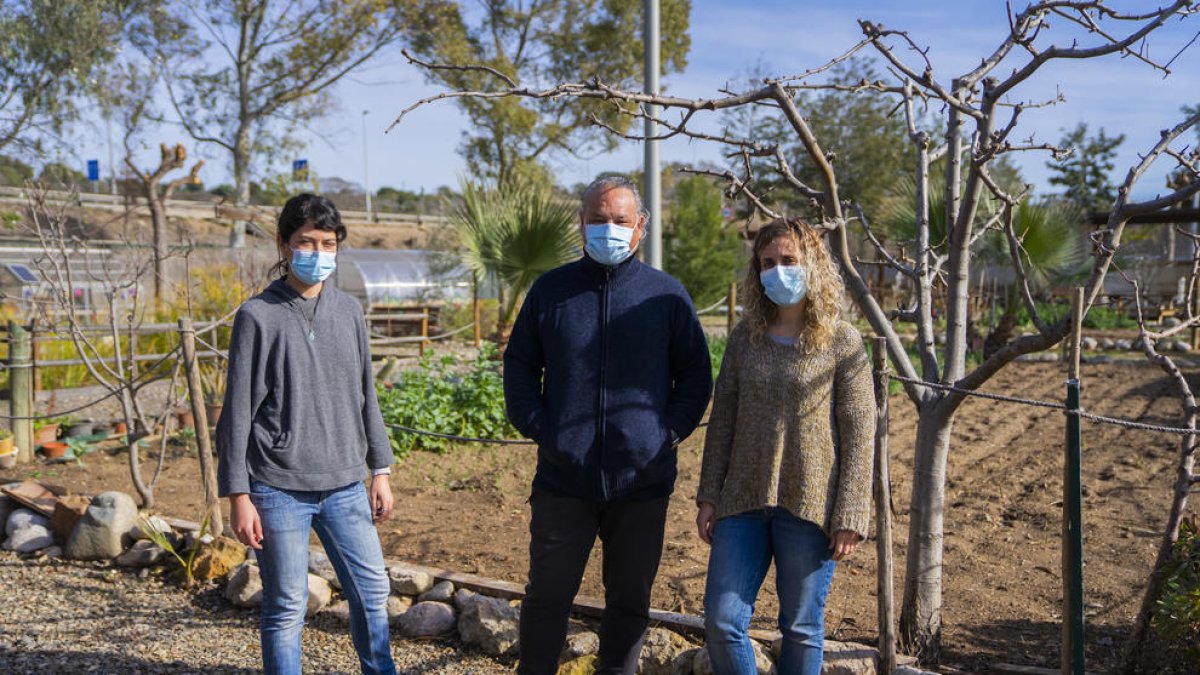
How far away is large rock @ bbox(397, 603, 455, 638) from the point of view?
3816 mm

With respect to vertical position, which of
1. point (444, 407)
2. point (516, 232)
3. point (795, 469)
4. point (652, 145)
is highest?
point (652, 145)

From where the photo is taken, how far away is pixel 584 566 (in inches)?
106

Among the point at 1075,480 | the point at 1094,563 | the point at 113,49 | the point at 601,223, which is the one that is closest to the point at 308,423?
the point at 601,223

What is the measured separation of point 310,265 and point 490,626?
1.60m

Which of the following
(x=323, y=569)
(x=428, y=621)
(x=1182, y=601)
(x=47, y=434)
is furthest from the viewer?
(x=47, y=434)

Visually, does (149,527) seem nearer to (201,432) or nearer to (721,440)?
(201,432)

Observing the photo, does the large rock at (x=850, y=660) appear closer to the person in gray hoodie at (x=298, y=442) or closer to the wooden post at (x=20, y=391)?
the person in gray hoodie at (x=298, y=442)

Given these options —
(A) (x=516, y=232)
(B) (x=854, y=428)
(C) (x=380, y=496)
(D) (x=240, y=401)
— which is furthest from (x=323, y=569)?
(A) (x=516, y=232)

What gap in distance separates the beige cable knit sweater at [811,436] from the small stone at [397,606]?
1.97 m

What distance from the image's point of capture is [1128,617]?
3791 mm

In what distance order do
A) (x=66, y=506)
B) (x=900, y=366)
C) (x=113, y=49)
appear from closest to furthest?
(x=900, y=366), (x=66, y=506), (x=113, y=49)

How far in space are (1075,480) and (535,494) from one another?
1426mm

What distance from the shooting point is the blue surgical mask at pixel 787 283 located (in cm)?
248

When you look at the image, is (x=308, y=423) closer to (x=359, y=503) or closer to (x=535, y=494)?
(x=359, y=503)
